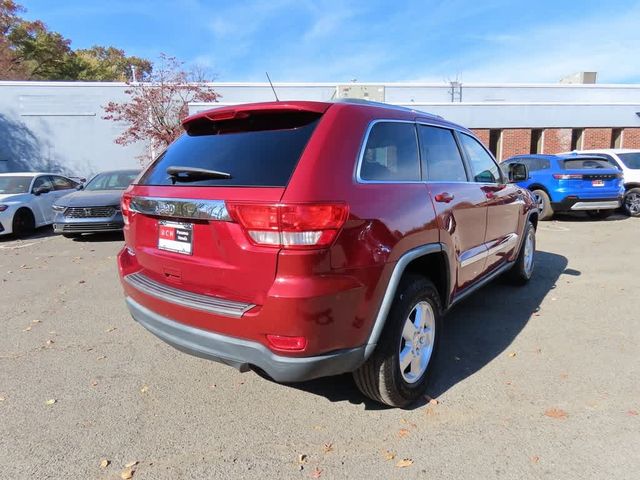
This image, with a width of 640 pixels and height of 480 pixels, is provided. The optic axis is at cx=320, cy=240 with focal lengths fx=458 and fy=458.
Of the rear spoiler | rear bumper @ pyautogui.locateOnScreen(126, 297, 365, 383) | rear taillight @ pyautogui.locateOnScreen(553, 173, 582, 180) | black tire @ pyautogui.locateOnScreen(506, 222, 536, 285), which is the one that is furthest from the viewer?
rear taillight @ pyautogui.locateOnScreen(553, 173, 582, 180)

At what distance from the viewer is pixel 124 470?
2441 mm

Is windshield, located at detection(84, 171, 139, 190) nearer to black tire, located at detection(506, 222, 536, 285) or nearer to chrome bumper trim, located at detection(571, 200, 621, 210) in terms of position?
black tire, located at detection(506, 222, 536, 285)

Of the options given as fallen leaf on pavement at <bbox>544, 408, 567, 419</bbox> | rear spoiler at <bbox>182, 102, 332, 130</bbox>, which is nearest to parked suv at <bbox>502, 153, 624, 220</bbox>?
fallen leaf on pavement at <bbox>544, 408, 567, 419</bbox>

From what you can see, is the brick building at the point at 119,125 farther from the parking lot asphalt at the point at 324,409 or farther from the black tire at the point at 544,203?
the parking lot asphalt at the point at 324,409

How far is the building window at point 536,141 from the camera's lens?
21941 millimetres

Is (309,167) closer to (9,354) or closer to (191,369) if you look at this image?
(191,369)

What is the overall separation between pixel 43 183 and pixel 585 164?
522 inches

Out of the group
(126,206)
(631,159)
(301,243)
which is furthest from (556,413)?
(631,159)

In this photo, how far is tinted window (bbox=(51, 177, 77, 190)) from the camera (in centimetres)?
1152

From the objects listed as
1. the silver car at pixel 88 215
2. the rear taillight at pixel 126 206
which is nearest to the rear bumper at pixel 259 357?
the rear taillight at pixel 126 206

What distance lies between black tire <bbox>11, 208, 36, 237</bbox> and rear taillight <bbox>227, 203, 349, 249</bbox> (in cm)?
968

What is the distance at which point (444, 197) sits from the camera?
10.7 feet

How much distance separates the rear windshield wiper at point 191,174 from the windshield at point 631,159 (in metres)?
13.1

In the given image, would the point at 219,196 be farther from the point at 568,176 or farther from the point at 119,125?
the point at 119,125
